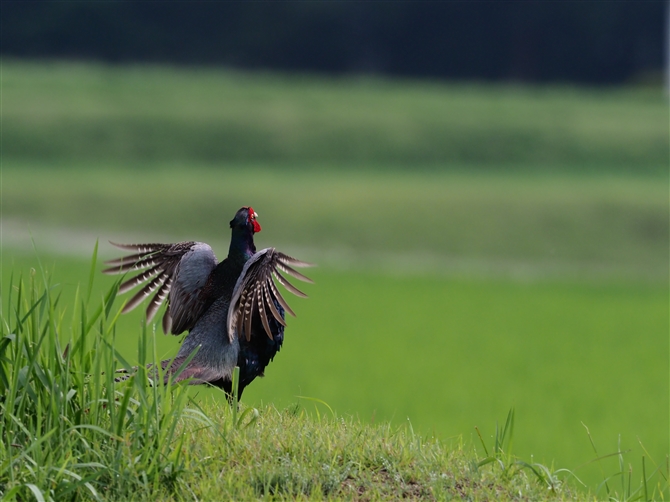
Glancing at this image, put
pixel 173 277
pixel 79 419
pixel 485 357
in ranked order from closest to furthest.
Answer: pixel 79 419, pixel 173 277, pixel 485 357

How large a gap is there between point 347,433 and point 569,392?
244 inches

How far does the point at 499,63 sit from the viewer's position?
3397 centimetres

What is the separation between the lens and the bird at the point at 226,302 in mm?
4031

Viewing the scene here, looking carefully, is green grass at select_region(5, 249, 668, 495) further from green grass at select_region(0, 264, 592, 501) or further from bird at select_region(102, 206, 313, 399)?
green grass at select_region(0, 264, 592, 501)

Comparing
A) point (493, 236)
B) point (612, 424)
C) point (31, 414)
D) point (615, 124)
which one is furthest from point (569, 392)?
point (615, 124)

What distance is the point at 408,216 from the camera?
65.9ft

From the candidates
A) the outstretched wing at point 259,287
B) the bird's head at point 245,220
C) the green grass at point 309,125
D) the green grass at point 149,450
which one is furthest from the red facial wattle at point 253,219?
the green grass at point 309,125

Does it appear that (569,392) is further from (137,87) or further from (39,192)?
(137,87)

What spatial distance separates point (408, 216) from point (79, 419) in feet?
54.8

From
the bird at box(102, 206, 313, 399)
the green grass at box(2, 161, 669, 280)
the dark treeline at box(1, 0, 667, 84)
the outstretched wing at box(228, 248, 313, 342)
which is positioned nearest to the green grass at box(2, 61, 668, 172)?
the dark treeline at box(1, 0, 667, 84)

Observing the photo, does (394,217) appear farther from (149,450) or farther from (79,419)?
(149,450)

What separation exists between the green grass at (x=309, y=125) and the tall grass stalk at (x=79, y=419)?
21.7 metres

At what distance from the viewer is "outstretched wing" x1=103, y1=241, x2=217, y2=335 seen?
14.4ft

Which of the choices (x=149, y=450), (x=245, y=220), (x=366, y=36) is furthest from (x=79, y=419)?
(x=366, y=36)
